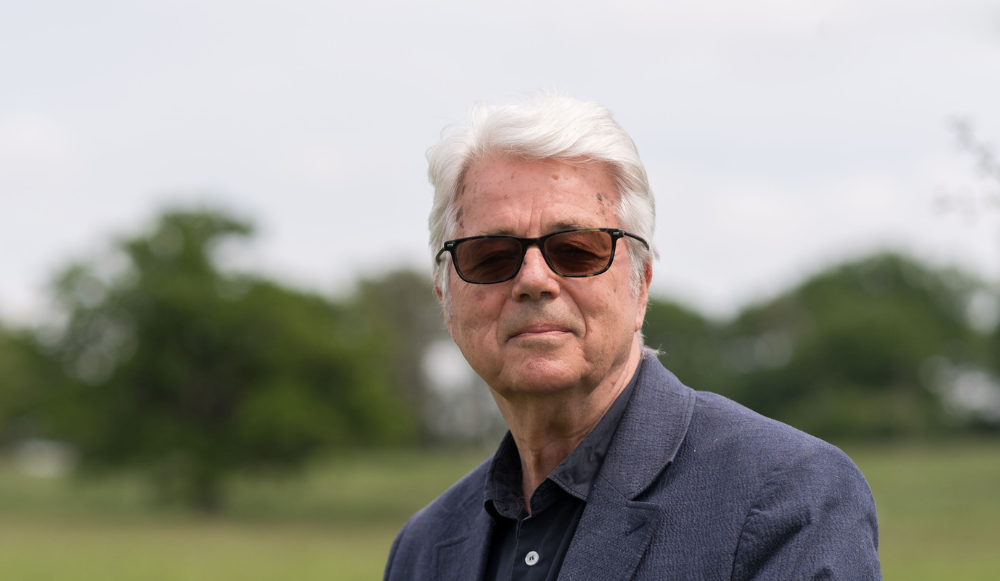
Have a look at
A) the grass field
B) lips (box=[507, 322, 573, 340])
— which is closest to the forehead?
lips (box=[507, 322, 573, 340])

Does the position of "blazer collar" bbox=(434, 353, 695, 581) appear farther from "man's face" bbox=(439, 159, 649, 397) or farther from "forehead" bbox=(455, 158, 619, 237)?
"forehead" bbox=(455, 158, 619, 237)

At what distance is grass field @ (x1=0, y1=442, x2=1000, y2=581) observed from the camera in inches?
854

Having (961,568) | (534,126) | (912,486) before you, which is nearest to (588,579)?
(534,126)

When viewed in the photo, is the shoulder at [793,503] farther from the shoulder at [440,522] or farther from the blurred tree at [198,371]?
the blurred tree at [198,371]

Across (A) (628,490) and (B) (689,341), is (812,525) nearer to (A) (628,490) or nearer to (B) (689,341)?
(A) (628,490)

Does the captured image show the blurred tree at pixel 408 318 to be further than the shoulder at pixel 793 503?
Yes

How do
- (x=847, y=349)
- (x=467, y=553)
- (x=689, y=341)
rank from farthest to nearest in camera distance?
(x=689, y=341) < (x=847, y=349) < (x=467, y=553)

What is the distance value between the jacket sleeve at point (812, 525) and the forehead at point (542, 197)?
80 centimetres

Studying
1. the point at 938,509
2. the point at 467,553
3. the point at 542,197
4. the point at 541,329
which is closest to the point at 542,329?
the point at 541,329

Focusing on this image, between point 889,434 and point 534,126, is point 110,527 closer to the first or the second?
point 534,126

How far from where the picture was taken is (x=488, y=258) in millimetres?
2436

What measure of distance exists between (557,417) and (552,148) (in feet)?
2.32

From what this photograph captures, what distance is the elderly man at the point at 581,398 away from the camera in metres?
2.02

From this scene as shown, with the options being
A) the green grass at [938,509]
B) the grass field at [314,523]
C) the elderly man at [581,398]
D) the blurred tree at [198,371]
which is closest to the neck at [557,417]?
the elderly man at [581,398]
